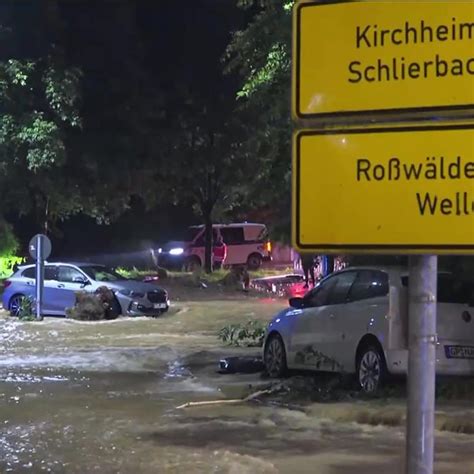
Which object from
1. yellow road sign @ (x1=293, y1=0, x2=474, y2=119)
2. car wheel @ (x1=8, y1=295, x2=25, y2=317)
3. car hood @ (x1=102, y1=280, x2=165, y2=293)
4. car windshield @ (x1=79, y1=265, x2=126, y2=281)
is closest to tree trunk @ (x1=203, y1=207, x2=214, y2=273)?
car windshield @ (x1=79, y1=265, x2=126, y2=281)

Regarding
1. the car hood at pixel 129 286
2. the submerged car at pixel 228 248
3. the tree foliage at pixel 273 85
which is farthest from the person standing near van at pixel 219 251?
the tree foliage at pixel 273 85

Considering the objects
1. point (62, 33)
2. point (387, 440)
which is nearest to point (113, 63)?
point (62, 33)

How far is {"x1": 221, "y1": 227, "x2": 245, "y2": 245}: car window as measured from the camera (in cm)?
3744

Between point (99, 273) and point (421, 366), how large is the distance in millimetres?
18988

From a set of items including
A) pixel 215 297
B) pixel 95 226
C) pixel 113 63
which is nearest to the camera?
pixel 215 297

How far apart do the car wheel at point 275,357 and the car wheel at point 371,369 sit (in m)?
1.82

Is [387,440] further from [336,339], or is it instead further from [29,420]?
[29,420]

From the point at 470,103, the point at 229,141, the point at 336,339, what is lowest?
the point at 336,339

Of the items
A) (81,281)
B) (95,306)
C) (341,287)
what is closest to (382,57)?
(341,287)

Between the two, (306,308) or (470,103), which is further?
(306,308)

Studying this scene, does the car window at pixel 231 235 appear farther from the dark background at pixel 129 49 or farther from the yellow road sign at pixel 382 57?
the yellow road sign at pixel 382 57

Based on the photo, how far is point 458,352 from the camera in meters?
9.40

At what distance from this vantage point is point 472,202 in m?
2.63

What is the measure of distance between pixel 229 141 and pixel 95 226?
11758 mm
